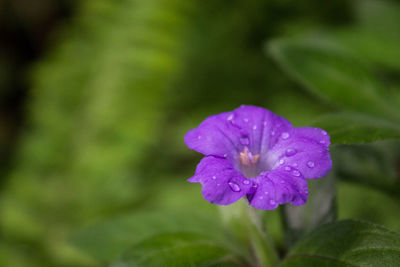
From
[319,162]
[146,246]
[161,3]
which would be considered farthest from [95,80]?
[319,162]

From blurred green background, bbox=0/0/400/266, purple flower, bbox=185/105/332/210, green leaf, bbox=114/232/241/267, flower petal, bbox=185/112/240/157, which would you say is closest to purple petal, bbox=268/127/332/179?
purple flower, bbox=185/105/332/210

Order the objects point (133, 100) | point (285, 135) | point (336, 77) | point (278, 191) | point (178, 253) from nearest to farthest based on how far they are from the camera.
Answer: point (278, 191), point (285, 135), point (178, 253), point (336, 77), point (133, 100)

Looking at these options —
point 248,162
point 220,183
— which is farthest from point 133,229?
point 220,183

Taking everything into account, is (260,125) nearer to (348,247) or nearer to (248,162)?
(248,162)

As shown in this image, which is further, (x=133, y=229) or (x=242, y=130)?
(x=133, y=229)

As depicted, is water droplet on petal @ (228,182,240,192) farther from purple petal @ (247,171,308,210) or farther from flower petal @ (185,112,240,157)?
flower petal @ (185,112,240,157)

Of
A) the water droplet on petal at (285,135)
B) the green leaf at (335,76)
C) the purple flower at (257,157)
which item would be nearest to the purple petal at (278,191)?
the purple flower at (257,157)

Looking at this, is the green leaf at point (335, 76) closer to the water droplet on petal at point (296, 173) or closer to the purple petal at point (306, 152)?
the purple petal at point (306, 152)
